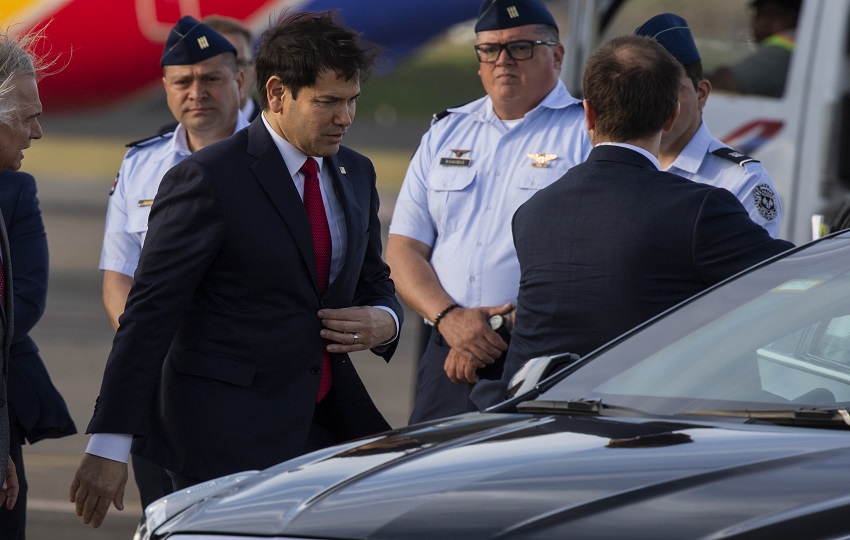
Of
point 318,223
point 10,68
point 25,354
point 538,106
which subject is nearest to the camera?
point 10,68

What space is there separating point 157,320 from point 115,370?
0.16m

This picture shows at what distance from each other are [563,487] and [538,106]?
102 inches

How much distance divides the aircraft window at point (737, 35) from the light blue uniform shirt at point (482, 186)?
292cm

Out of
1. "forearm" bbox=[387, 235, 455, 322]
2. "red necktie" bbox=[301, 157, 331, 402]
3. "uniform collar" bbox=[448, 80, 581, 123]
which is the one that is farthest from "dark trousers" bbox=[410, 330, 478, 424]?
"red necktie" bbox=[301, 157, 331, 402]

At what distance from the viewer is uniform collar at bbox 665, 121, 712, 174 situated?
4.25m

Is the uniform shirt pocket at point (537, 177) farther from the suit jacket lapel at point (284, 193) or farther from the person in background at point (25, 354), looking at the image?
the person in background at point (25, 354)

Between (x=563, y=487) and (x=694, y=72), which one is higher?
(x=694, y=72)

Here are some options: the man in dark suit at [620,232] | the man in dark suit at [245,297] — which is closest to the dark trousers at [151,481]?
the man in dark suit at [245,297]

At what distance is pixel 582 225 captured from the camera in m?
3.40

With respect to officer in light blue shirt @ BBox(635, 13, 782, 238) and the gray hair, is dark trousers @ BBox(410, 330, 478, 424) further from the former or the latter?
the gray hair

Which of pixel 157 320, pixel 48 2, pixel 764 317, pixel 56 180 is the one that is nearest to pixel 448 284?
pixel 157 320

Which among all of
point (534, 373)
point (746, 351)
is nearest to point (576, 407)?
point (534, 373)

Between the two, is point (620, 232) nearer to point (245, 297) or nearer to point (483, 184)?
point (245, 297)

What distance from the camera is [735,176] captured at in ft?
13.7
